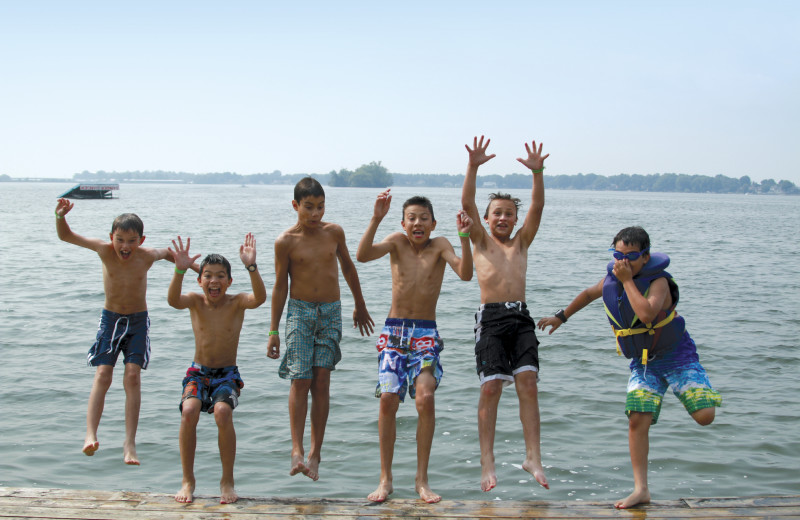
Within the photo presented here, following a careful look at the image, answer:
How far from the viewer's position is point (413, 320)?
601 cm

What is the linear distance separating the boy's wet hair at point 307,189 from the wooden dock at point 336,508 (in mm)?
2403

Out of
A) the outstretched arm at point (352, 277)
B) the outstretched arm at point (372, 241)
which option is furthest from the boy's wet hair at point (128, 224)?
the outstretched arm at point (372, 241)

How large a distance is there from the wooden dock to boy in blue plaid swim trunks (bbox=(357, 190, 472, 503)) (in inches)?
16.4

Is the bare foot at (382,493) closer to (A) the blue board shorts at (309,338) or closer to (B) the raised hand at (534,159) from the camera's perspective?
(A) the blue board shorts at (309,338)

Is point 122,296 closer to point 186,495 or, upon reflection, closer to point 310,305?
point 310,305

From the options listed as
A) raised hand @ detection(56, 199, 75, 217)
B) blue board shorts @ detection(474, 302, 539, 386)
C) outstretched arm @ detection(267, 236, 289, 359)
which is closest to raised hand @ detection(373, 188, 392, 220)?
outstretched arm @ detection(267, 236, 289, 359)

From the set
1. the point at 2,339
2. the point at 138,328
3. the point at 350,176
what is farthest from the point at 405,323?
the point at 350,176

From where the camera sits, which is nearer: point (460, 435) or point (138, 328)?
point (138, 328)

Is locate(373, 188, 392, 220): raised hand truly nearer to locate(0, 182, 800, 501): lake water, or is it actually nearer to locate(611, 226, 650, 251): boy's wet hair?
locate(611, 226, 650, 251): boy's wet hair

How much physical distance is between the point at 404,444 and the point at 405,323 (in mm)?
3635

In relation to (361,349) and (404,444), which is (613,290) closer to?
(404,444)

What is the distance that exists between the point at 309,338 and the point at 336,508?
4.99ft

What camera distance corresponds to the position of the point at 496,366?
19.2 feet

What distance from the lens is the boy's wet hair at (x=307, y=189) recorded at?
6082 mm
